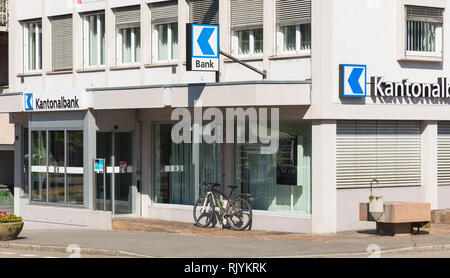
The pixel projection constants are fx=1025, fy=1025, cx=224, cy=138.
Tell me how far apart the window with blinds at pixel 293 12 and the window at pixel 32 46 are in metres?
10.3

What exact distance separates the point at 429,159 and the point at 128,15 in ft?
31.0

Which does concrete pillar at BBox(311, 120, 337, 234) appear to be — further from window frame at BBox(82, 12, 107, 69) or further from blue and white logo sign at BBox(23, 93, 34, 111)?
blue and white logo sign at BBox(23, 93, 34, 111)

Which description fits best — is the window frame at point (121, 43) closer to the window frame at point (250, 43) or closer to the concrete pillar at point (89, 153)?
the concrete pillar at point (89, 153)

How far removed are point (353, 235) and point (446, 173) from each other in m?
4.45

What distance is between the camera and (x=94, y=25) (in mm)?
30734

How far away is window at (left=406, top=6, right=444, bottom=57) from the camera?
25.8 meters

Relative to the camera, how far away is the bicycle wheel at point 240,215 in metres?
25.8

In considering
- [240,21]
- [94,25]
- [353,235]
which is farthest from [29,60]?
[353,235]

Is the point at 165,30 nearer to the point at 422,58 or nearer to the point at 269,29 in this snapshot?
the point at 269,29

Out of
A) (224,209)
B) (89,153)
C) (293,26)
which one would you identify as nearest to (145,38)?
(89,153)

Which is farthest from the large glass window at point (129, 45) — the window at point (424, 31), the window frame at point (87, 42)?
the window at point (424, 31)

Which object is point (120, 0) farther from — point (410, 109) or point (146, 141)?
point (410, 109)

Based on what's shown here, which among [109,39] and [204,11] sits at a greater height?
[204,11]

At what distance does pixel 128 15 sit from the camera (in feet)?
96.3
